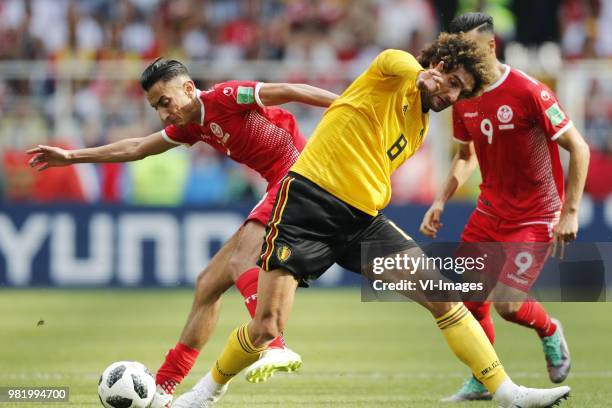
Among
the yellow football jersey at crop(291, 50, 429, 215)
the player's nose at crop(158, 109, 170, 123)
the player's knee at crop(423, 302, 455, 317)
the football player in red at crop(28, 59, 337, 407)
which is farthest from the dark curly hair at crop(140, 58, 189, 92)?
the player's knee at crop(423, 302, 455, 317)

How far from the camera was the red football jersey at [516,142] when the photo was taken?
7.78 meters

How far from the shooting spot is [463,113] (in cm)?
805

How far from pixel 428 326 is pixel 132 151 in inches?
217

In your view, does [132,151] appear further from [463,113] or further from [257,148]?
[463,113]

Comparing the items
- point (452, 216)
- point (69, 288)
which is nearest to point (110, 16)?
point (69, 288)

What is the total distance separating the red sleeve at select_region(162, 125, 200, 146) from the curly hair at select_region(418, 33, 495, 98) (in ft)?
6.15

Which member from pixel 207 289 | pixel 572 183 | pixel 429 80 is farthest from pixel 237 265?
pixel 572 183

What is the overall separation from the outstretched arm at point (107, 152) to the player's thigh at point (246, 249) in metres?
0.76

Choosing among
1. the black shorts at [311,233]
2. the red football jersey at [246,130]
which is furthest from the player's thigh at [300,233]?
the red football jersey at [246,130]

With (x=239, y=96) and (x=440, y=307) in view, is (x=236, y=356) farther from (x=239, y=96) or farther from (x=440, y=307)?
(x=239, y=96)

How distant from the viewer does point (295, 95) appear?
7.16 meters

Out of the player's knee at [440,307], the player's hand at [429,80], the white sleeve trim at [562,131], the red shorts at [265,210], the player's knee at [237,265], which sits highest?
the player's hand at [429,80]

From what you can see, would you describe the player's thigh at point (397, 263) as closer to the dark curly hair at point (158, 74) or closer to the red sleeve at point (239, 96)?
the red sleeve at point (239, 96)

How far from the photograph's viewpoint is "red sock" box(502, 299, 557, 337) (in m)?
7.99
